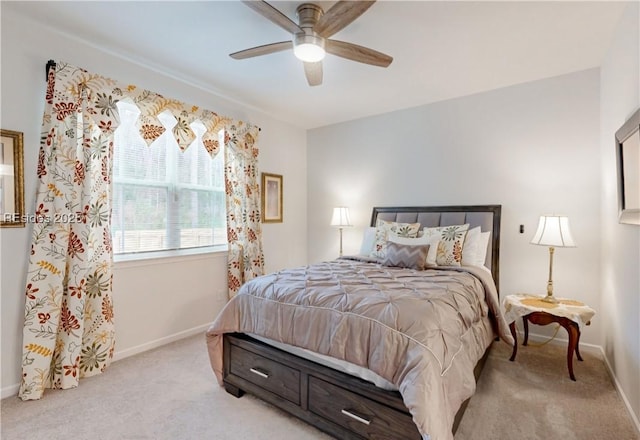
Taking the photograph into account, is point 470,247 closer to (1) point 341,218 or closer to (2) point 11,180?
(1) point 341,218

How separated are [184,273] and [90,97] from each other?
1.75 meters

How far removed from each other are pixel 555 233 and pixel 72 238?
12.5 ft

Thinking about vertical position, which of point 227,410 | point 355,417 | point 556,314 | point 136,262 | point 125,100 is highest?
point 125,100

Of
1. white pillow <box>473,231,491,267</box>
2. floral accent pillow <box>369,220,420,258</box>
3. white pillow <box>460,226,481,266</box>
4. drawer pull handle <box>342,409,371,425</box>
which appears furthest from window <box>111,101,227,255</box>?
white pillow <box>473,231,491,267</box>

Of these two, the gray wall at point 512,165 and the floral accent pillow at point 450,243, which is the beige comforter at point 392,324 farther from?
the gray wall at point 512,165

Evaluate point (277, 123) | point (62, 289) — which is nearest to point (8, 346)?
point (62, 289)

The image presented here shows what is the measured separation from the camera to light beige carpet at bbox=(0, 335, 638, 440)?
5.88ft

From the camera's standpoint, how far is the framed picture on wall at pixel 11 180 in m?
2.10

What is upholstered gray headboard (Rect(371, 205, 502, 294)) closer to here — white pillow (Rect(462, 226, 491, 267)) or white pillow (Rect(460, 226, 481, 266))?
white pillow (Rect(462, 226, 491, 267))

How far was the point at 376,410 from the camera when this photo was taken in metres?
1.54

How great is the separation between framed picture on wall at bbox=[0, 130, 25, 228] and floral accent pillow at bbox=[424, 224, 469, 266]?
10.9 ft

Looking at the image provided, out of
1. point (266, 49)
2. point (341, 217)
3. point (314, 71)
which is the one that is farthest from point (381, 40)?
point (341, 217)

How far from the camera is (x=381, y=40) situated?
7.98 feet

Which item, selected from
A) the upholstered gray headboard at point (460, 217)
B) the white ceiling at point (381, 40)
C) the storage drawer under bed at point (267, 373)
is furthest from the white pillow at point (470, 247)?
the storage drawer under bed at point (267, 373)
